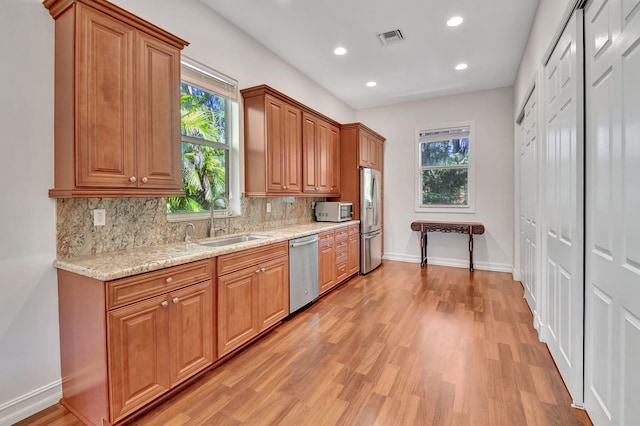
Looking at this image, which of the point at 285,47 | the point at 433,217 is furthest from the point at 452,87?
the point at 285,47

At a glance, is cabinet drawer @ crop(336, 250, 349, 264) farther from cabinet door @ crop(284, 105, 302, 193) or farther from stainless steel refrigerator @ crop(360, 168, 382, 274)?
cabinet door @ crop(284, 105, 302, 193)

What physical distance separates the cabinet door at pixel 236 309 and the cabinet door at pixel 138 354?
461 millimetres

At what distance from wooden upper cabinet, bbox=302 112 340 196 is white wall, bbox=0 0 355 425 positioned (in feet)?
8.60

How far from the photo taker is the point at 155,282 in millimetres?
1851

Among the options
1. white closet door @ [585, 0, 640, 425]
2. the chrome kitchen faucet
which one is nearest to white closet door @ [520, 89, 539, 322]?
white closet door @ [585, 0, 640, 425]

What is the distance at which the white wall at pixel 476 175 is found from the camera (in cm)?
520

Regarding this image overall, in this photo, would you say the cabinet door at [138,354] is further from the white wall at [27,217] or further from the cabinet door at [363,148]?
the cabinet door at [363,148]

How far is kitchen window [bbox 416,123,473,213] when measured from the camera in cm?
550

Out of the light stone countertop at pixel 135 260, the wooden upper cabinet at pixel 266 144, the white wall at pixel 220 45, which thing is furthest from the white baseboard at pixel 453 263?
the light stone countertop at pixel 135 260

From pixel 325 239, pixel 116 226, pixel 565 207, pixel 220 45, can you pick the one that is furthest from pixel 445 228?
pixel 116 226

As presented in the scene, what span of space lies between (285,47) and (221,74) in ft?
3.55

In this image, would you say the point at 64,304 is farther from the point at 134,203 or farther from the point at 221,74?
the point at 221,74

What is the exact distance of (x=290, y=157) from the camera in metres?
3.77

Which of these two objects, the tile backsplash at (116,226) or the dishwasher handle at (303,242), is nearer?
the tile backsplash at (116,226)
